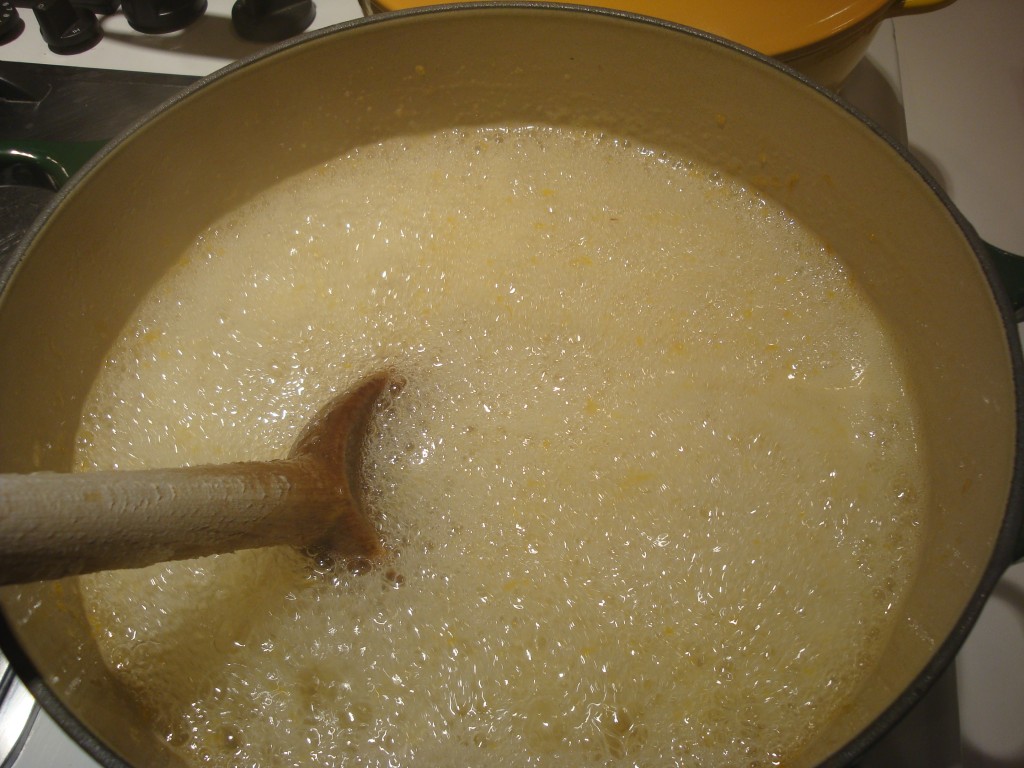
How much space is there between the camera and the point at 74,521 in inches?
15.7

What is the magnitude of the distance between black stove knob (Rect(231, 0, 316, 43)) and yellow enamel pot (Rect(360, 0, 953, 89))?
0.30 meters

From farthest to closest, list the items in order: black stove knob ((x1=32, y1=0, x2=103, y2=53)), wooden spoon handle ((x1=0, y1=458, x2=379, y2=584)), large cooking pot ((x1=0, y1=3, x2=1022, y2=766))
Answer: black stove knob ((x1=32, y1=0, x2=103, y2=53)) → large cooking pot ((x1=0, y1=3, x2=1022, y2=766)) → wooden spoon handle ((x1=0, y1=458, x2=379, y2=584))

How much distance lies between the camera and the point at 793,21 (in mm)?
763

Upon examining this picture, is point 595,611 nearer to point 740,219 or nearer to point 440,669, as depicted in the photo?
point 440,669

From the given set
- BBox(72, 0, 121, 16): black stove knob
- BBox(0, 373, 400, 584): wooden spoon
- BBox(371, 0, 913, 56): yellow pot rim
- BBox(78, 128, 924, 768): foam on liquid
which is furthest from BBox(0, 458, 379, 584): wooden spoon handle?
BBox(72, 0, 121, 16): black stove knob

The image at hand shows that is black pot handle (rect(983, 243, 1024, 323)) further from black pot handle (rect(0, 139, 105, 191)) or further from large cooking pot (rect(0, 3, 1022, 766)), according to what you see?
black pot handle (rect(0, 139, 105, 191))

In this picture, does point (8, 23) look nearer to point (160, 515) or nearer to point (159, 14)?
point (159, 14)

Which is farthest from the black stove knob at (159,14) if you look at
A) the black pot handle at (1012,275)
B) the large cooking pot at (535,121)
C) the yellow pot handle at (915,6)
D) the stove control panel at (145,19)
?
the black pot handle at (1012,275)

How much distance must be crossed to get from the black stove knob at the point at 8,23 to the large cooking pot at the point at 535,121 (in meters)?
0.53

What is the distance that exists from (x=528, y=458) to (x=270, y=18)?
77 cm

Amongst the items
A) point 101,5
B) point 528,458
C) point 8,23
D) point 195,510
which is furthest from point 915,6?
point 8,23

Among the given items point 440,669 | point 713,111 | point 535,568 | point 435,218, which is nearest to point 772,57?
point 713,111

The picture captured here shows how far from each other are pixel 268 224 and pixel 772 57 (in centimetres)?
59

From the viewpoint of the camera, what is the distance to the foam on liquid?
0.61 m
